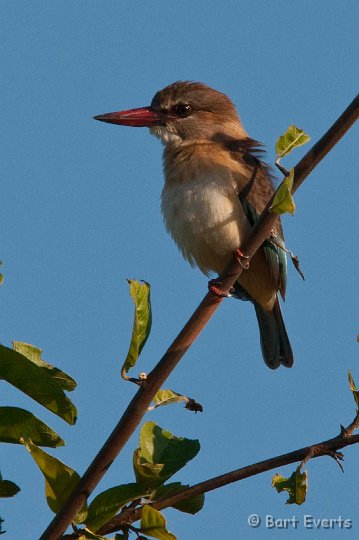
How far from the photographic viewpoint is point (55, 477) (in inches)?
66.8

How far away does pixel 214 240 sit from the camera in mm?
3775

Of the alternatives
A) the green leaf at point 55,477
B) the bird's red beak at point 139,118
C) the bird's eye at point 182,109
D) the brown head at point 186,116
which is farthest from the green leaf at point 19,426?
the bird's eye at point 182,109

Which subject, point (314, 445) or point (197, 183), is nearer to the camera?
point (314, 445)

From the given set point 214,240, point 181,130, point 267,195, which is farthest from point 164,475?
point 181,130

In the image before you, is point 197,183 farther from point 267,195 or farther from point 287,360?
point 287,360

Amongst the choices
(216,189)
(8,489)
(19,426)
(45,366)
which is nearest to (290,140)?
(45,366)

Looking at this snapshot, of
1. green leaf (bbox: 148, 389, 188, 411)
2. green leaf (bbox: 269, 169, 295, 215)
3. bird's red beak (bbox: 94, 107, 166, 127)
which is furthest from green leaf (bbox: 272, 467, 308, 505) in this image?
bird's red beak (bbox: 94, 107, 166, 127)

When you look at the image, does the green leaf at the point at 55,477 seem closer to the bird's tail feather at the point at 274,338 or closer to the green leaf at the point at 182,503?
the green leaf at the point at 182,503

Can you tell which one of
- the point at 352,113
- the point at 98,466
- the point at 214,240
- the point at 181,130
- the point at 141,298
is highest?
the point at 181,130

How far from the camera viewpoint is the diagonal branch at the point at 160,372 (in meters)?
1.46

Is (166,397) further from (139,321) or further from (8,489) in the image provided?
(8,489)

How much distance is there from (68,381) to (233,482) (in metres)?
0.59

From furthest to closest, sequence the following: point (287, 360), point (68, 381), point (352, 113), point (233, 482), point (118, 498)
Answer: point (287, 360) → point (68, 381) → point (118, 498) → point (352, 113) → point (233, 482)

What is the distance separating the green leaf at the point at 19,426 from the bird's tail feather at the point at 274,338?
9.03ft
